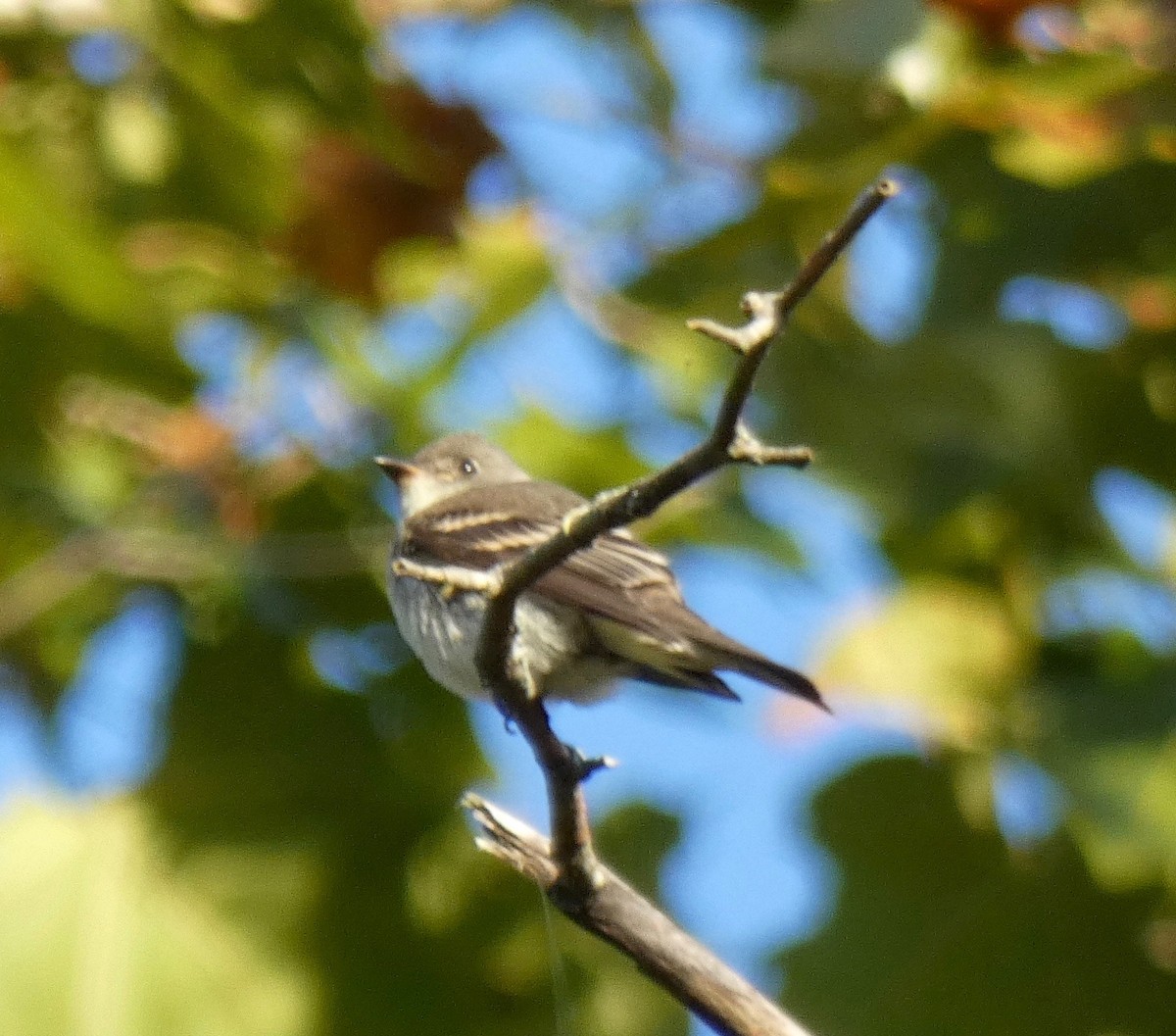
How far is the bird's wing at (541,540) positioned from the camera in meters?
3.14

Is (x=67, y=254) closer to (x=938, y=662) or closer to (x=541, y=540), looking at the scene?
(x=541, y=540)

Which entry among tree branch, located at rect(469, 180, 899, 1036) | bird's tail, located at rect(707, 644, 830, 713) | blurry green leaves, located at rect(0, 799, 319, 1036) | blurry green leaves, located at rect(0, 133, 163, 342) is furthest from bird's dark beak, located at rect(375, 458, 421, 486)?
tree branch, located at rect(469, 180, 899, 1036)

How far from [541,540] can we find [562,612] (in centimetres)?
41

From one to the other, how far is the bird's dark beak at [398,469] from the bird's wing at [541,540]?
0.44 ft

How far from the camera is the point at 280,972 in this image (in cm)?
414

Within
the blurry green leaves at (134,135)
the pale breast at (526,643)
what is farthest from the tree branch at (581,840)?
the blurry green leaves at (134,135)

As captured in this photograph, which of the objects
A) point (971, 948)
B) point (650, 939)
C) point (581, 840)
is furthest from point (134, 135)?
point (650, 939)

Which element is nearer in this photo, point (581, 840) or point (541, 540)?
point (581, 840)

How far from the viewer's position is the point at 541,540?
290cm

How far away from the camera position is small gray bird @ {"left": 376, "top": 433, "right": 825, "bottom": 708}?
3053 mm

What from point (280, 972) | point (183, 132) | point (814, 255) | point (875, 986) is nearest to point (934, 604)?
point (875, 986)

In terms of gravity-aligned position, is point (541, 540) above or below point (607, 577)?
above

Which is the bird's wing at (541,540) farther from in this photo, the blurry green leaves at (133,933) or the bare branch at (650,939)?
the blurry green leaves at (133,933)

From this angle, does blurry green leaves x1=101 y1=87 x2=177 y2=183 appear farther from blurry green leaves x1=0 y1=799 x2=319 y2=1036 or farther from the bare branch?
the bare branch
